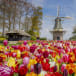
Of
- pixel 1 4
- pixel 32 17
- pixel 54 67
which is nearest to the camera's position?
pixel 54 67

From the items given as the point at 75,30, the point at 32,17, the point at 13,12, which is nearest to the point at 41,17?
the point at 32,17

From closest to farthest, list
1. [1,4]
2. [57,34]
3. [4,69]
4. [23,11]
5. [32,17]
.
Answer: [4,69], [1,4], [23,11], [57,34], [32,17]

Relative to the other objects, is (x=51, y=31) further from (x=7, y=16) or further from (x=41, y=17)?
(x=7, y=16)

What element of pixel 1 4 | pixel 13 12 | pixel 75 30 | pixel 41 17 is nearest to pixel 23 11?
pixel 13 12

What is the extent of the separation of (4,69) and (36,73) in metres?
0.28

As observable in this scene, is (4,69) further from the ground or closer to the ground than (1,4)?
closer to the ground

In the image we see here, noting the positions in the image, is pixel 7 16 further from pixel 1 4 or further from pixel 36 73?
pixel 36 73

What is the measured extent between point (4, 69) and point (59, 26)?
103ft

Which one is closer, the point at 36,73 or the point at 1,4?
the point at 36,73

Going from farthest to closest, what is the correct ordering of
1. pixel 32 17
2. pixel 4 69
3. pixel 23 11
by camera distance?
pixel 32 17, pixel 23 11, pixel 4 69

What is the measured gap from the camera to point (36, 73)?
1.11 metres

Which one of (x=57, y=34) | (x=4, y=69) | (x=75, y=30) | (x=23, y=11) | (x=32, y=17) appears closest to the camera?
(x=4, y=69)

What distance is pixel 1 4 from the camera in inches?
1020

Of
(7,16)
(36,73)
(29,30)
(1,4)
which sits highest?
(1,4)
